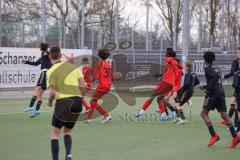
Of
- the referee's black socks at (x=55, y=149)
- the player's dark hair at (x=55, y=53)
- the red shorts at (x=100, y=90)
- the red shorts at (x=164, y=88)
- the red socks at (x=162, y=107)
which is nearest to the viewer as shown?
the referee's black socks at (x=55, y=149)

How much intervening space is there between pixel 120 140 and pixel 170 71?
13.0 ft

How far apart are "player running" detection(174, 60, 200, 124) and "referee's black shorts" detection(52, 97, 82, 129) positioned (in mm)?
6354

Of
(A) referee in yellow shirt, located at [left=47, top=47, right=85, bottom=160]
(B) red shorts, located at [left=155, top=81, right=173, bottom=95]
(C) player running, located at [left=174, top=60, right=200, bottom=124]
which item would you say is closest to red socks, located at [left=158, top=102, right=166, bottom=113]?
(B) red shorts, located at [left=155, top=81, right=173, bottom=95]

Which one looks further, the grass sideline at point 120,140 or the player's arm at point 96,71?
the player's arm at point 96,71

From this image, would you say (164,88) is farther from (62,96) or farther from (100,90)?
(62,96)

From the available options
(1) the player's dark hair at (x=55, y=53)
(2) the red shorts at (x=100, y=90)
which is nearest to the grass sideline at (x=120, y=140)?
(2) the red shorts at (x=100, y=90)

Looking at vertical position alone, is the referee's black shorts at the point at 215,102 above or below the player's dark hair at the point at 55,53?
below

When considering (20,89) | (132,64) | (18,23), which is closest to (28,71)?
(20,89)

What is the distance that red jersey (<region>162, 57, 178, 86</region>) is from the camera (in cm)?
1481

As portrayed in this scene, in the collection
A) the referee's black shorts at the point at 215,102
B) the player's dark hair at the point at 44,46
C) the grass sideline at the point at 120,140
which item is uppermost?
the player's dark hair at the point at 44,46

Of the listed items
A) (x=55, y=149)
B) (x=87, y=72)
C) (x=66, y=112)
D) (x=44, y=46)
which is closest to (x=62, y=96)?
(x=66, y=112)

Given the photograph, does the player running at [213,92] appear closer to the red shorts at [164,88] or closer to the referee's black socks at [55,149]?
the referee's black socks at [55,149]

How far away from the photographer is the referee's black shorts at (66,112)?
28.6 ft

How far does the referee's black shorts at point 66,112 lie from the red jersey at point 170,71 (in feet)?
20.5
